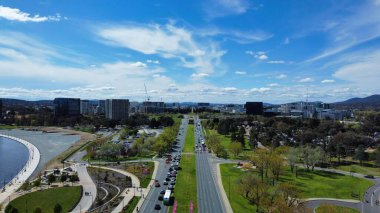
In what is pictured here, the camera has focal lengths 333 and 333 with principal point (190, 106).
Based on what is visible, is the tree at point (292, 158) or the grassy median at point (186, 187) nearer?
the grassy median at point (186, 187)

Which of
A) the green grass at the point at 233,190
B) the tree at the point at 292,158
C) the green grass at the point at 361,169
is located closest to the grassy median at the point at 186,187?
the green grass at the point at 233,190

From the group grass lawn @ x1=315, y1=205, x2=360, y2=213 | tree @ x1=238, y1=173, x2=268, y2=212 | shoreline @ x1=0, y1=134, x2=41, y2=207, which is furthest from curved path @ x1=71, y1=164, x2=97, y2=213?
grass lawn @ x1=315, y1=205, x2=360, y2=213

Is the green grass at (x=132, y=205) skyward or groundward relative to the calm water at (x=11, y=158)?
skyward

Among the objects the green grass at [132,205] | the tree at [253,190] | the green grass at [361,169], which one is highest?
the tree at [253,190]

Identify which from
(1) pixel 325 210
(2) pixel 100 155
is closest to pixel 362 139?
(1) pixel 325 210

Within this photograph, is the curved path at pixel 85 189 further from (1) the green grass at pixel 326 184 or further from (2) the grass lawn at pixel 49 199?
(1) the green grass at pixel 326 184

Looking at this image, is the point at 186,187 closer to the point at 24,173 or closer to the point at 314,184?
the point at 314,184

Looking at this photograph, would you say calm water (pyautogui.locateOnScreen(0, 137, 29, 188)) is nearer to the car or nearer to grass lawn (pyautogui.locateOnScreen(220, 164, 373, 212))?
the car
